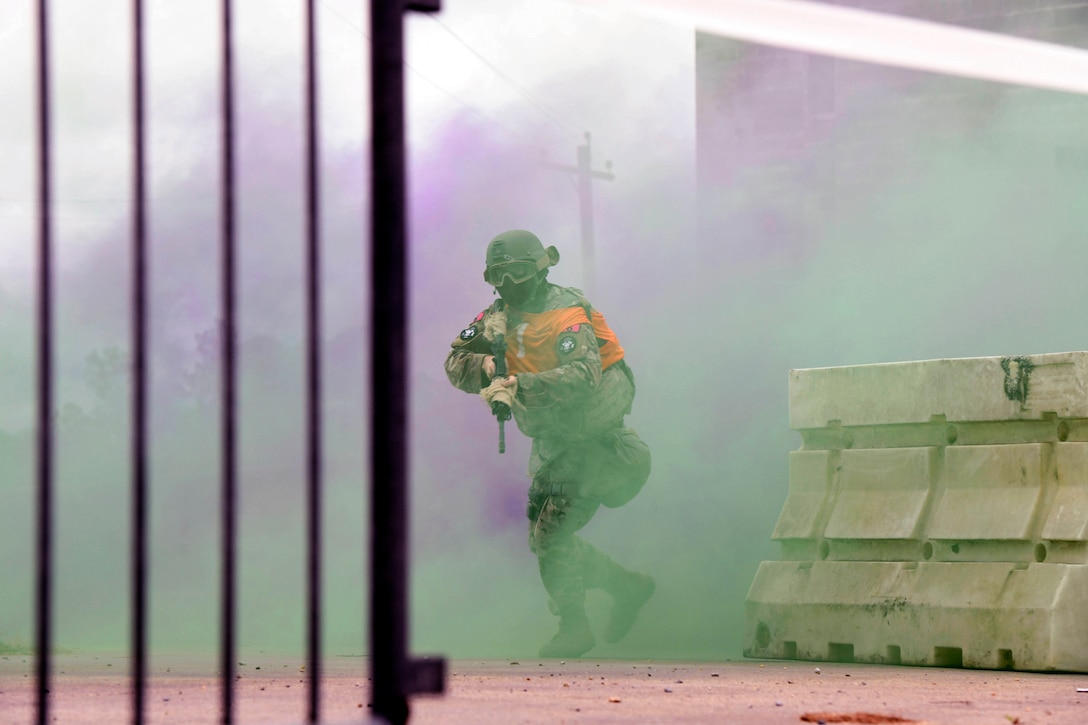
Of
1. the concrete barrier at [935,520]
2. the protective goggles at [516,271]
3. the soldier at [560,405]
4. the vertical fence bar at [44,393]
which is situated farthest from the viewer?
the protective goggles at [516,271]

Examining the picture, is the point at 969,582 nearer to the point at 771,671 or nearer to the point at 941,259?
the point at 771,671

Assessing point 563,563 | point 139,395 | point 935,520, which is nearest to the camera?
point 139,395

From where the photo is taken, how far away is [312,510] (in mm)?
2166

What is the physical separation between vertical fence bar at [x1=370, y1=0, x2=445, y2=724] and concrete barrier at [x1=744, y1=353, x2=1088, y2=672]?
4107 millimetres

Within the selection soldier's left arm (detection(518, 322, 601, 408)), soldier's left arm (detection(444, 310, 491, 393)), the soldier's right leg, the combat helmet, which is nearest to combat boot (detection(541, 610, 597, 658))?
the soldier's right leg

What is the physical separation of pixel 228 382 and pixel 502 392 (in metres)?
5.02

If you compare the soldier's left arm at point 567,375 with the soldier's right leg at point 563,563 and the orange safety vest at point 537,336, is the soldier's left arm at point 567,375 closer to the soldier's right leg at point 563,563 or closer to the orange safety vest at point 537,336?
the orange safety vest at point 537,336

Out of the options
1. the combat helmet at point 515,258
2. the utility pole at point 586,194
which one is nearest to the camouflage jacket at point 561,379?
the combat helmet at point 515,258

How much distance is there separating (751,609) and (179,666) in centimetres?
242

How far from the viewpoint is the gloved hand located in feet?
23.5

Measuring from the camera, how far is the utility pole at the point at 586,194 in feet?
40.6

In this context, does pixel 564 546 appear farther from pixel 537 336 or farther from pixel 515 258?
pixel 515 258

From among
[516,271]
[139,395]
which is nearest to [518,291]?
[516,271]

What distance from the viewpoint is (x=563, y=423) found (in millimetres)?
7430
